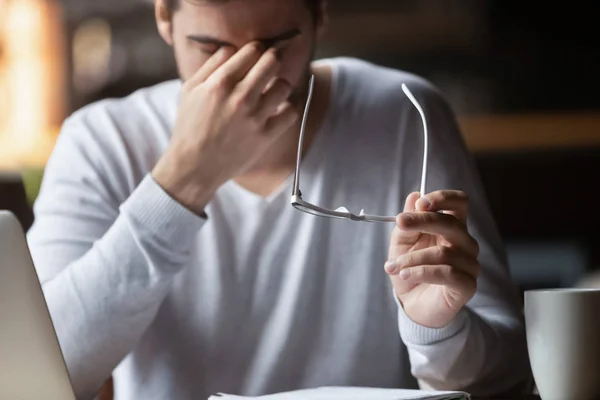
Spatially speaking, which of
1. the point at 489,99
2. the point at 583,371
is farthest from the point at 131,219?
the point at 489,99

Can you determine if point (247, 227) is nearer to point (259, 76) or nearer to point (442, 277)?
point (259, 76)

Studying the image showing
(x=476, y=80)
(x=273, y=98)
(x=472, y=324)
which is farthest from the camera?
(x=476, y=80)

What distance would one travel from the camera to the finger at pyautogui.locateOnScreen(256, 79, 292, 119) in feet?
3.44

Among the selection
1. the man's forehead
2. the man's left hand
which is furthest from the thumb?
the man's forehead

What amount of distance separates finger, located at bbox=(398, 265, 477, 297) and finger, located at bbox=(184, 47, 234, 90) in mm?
372

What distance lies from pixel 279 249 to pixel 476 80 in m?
1.94

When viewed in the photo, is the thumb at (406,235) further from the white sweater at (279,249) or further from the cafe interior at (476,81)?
the cafe interior at (476,81)

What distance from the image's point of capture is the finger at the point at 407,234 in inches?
32.7

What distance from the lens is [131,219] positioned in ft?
3.16

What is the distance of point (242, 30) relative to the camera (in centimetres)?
108

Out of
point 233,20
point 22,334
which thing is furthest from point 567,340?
point 233,20

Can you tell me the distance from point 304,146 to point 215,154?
0.20 metres

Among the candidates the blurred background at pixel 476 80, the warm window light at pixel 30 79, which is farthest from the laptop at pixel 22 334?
the warm window light at pixel 30 79

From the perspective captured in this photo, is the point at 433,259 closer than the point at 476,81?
Yes
